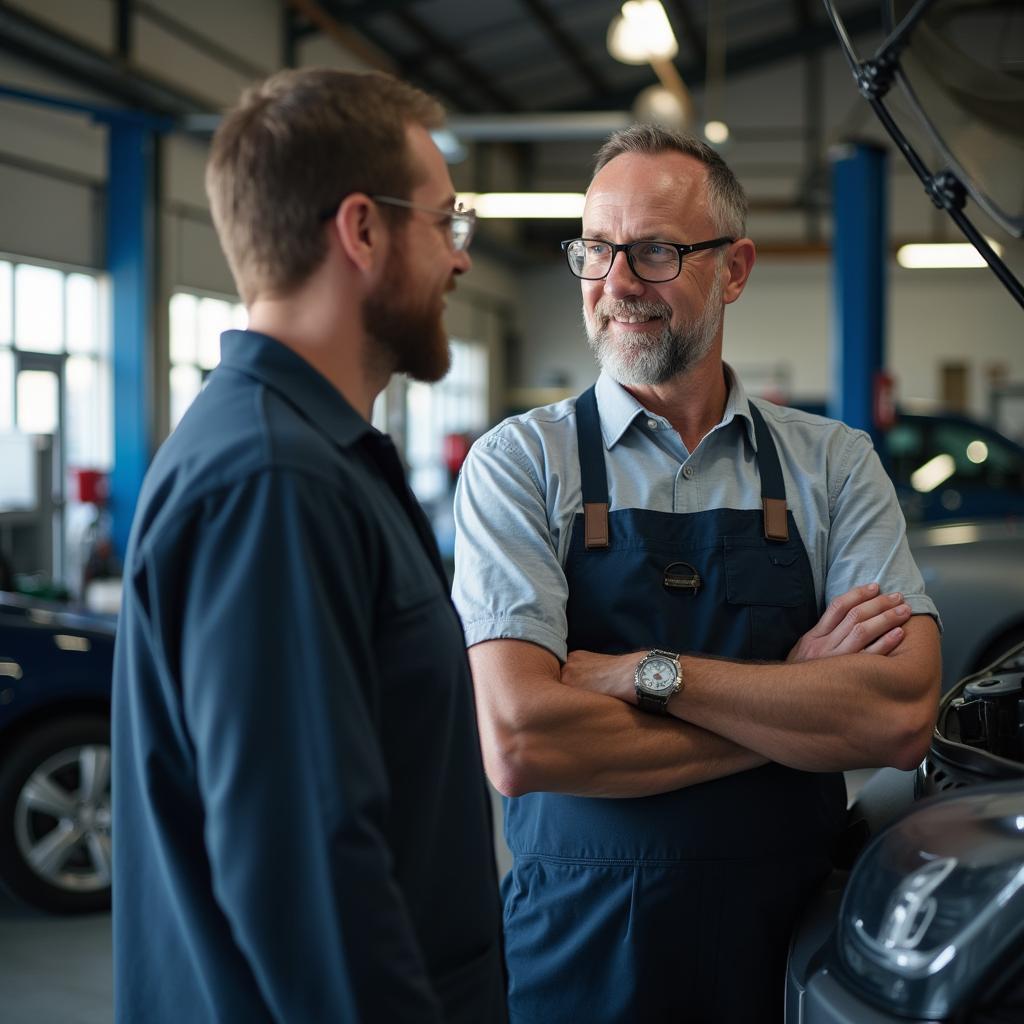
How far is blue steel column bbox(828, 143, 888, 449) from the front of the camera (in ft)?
24.8

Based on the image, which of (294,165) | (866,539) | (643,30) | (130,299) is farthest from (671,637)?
(130,299)

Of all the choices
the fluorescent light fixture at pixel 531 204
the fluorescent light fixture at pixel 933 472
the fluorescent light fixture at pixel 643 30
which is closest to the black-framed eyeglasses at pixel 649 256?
the fluorescent light fixture at pixel 643 30

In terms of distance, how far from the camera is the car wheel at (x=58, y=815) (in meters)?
3.65

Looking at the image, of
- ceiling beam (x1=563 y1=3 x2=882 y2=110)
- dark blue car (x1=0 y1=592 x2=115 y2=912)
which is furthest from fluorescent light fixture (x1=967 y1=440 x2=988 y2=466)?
ceiling beam (x1=563 y1=3 x2=882 y2=110)

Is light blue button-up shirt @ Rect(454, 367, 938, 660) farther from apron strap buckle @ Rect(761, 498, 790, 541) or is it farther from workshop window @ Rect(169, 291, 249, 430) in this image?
workshop window @ Rect(169, 291, 249, 430)

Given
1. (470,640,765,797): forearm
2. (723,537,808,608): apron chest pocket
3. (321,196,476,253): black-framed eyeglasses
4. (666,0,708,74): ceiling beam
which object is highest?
(666,0,708,74): ceiling beam

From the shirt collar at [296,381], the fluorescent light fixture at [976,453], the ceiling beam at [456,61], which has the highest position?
the ceiling beam at [456,61]

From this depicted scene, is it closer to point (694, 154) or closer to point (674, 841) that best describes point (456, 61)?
point (694, 154)

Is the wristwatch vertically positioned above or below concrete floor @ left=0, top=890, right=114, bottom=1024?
above

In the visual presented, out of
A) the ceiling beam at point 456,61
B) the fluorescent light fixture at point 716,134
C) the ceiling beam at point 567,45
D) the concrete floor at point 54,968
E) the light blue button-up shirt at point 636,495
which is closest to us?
the light blue button-up shirt at point 636,495

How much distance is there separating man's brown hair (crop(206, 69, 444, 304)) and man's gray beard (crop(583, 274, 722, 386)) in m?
0.69

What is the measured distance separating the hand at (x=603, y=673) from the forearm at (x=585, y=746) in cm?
1

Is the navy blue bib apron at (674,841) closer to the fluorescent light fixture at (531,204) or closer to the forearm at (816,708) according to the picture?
the forearm at (816,708)

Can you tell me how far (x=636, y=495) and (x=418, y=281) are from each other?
0.65 metres
